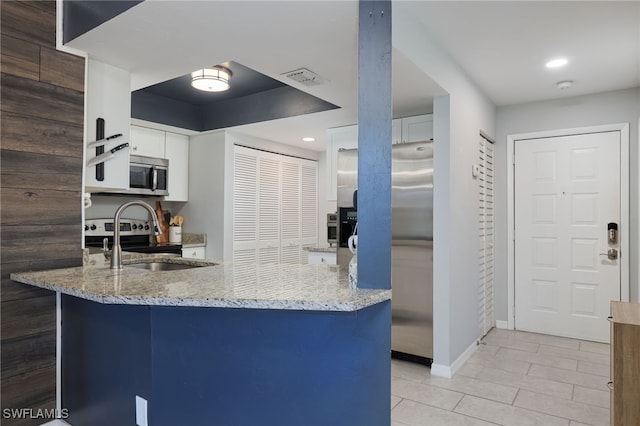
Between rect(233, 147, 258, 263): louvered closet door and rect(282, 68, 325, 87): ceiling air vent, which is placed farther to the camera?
rect(233, 147, 258, 263): louvered closet door

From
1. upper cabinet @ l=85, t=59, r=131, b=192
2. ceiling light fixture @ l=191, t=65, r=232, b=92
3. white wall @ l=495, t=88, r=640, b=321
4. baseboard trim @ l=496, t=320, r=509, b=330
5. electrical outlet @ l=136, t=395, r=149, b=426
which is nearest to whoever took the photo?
electrical outlet @ l=136, t=395, r=149, b=426

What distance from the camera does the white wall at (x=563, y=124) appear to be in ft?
11.7

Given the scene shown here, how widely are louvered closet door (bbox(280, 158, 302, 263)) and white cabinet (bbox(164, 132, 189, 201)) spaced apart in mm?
1218

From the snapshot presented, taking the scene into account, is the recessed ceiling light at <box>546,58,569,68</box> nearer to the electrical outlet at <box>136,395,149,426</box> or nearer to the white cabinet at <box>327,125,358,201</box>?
the white cabinet at <box>327,125,358,201</box>

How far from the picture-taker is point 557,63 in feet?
9.94

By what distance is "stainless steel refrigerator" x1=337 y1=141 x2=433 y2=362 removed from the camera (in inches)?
121

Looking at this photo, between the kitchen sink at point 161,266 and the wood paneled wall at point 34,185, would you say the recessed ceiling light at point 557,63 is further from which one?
the wood paneled wall at point 34,185

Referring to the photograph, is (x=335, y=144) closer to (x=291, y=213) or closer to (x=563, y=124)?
(x=291, y=213)

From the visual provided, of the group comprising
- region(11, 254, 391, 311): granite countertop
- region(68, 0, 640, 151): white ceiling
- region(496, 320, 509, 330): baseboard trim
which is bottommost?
region(496, 320, 509, 330): baseboard trim

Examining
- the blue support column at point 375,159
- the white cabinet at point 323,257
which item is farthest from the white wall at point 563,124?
the blue support column at point 375,159

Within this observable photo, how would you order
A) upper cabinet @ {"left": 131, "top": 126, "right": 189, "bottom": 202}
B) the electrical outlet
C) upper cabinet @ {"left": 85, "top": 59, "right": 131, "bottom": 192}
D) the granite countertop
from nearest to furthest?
the granite countertop, the electrical outlet, upper cabinet @ {"left": 85, "top": 59, "right": 131, "bottom": 192}, upper cabinet @ {"left": 131, "top": 126, "right": 189, "bottom": 202}

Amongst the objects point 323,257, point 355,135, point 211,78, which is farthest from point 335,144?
point 211,78

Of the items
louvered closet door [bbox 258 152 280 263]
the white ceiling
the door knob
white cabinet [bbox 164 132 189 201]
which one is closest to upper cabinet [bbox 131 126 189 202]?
white cabinet [bbox 164 132 189 201]

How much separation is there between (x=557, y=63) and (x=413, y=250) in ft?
6.14
